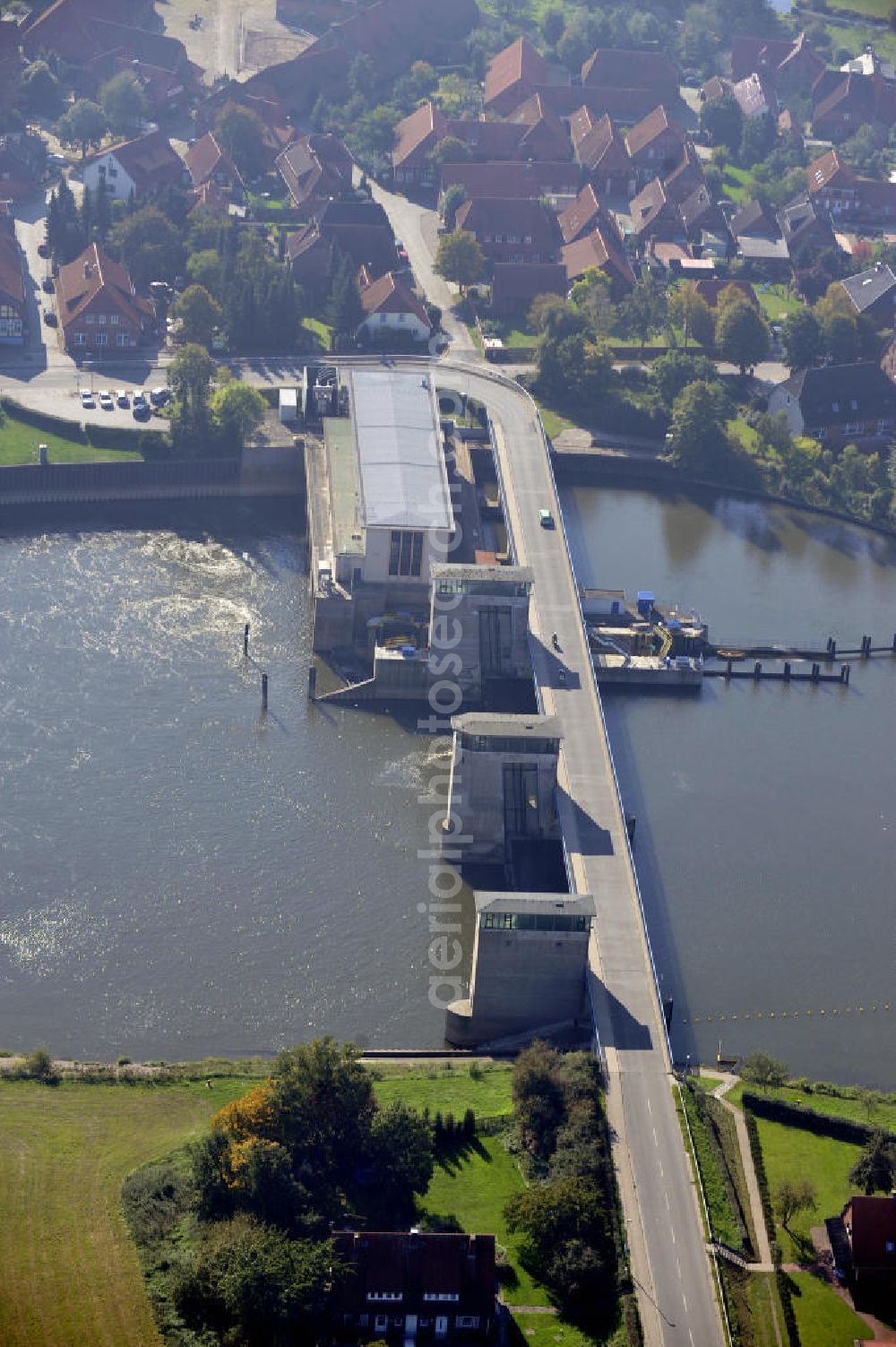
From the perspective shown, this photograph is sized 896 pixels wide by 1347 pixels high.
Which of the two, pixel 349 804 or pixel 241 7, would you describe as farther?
pixel 241 7

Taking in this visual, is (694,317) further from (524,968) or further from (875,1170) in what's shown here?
(875,1170)

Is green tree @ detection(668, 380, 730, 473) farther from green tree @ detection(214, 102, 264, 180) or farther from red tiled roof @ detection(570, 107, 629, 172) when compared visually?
green tree @ detection(214, 102, 264, 180)

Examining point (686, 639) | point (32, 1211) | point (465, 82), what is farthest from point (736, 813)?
point (465, 82)

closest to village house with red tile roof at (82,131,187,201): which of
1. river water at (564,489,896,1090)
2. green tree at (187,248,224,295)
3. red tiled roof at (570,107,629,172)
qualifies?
green tree at (187,248,224,295)

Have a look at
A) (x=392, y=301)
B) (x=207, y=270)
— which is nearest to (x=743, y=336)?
(x=392, y=301)

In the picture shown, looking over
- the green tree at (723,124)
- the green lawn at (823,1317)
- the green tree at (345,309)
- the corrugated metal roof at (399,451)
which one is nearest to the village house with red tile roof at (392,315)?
the green tree at (345,309)

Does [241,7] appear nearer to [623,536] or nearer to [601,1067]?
[623,536]
